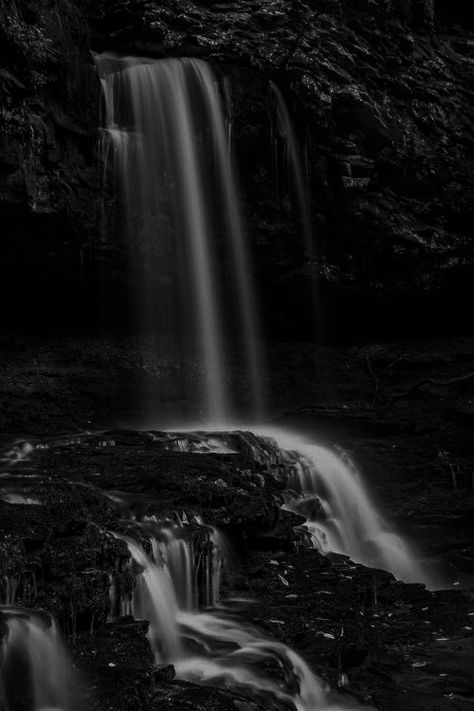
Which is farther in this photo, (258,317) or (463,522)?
(258,317)

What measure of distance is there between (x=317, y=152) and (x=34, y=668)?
1285 cm

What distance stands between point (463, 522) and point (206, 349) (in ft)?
24.6

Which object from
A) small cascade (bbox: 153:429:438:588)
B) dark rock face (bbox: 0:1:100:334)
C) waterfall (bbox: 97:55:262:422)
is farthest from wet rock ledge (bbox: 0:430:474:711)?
waterfall (bbox: 97:55:262:422)

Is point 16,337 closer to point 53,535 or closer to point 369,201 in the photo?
point 369,201

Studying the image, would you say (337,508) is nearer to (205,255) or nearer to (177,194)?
(205,255)

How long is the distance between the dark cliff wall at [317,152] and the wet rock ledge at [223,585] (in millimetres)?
5822

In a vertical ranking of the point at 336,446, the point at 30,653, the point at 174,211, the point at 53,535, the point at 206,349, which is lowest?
the point at 30,653

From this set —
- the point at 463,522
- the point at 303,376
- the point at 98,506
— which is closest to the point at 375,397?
the point at 303,376

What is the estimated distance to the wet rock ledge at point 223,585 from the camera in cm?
494

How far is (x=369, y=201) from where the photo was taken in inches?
606

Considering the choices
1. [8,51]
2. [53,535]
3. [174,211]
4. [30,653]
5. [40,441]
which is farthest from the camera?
[174,211]

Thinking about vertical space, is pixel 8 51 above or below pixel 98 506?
above

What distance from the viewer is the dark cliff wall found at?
511 inches

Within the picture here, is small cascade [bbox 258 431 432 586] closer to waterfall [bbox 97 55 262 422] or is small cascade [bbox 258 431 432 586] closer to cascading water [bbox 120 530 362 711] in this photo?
cascading water [bbox 120 530 362 711]
